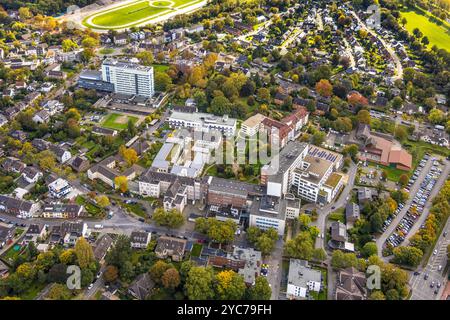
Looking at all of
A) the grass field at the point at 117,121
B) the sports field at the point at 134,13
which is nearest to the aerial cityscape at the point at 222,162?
the grass field at the point at 117,121

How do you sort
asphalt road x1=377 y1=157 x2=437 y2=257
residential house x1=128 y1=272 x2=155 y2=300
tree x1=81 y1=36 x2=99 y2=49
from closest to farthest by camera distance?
residential house x1=128 y1=272 x2=155 y2=300 < asphalt road x1=377 y1=157 x2=437 y2=257 < tree x1=81 y1=36 x2=99 y2=49

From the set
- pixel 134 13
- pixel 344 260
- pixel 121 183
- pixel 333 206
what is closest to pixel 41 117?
pixel 121 183

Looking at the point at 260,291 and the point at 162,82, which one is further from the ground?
the point at 162,82

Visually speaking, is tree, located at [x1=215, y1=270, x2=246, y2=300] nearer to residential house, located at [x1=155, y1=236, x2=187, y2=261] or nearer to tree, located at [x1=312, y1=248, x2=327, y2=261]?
residential house, located at [x1=155, y1=236, x2=187, y2=261]

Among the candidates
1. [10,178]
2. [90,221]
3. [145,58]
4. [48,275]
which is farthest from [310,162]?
[145,58]

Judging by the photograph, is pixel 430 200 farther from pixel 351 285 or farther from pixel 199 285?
pixel 199 285

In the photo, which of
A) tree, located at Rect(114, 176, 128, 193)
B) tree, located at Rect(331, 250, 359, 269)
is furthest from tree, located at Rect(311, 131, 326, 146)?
tree, located at Rect(114, 176, 128, 193)

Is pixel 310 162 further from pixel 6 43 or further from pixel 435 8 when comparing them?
pixel 435 8
